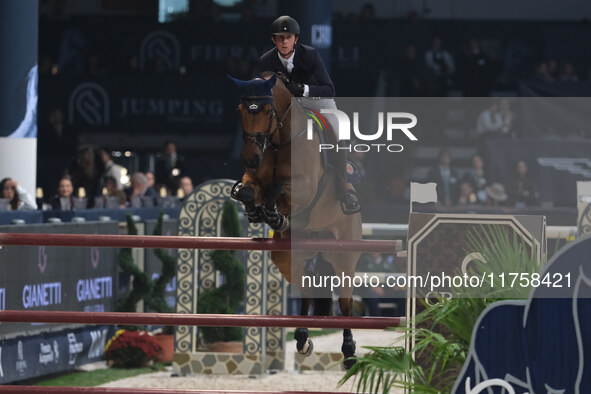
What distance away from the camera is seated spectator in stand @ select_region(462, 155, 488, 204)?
1398cm

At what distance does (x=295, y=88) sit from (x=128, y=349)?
6.06m

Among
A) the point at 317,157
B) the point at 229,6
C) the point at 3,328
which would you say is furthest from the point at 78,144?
the point at 317,157

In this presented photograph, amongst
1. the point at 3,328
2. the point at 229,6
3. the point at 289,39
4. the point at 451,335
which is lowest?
the point at 3,328

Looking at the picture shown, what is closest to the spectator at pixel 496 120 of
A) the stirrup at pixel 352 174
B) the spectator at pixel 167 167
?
the spectator at pixel 167 167

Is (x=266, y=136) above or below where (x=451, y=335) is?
above

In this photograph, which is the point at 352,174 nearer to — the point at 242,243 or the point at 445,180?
the point at 242,243

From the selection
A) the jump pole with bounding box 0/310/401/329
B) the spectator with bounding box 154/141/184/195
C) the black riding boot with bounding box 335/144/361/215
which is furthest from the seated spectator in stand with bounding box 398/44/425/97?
the jump pole with bounding box 0/310/401/329

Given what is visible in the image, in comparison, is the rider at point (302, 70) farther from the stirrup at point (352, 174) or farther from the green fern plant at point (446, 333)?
the green fern plant at point (446, 333)

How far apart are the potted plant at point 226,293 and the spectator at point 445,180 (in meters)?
3.41

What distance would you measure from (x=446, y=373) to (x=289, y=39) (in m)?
1.78

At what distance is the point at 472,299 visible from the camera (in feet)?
15.1

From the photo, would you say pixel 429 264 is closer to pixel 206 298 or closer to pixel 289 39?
pixel 289 39

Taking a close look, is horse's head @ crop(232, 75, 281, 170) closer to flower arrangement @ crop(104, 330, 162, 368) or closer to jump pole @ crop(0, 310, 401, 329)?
jump pole @ crop(0, 310, 401, 329)

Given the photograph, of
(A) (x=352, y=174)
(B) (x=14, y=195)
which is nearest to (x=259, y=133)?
(A) (x=352, y=174)
